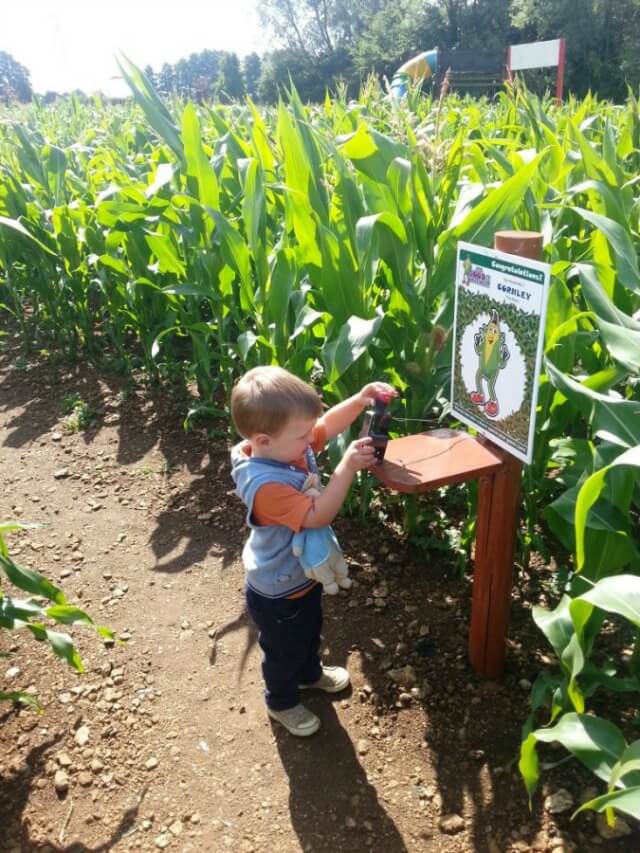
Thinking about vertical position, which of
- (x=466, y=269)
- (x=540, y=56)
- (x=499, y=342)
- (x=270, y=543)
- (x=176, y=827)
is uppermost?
(x=540, y=56)

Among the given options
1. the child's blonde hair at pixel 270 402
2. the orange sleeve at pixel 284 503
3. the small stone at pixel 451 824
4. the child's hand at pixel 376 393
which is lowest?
the small stone at pixel 451 824

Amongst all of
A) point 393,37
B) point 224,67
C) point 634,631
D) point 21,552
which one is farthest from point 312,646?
point 224,67

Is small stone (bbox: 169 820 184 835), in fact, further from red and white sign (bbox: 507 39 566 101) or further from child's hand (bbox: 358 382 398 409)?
red and white sign (bbox: 507 39 566 101)

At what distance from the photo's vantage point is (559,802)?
152 cm

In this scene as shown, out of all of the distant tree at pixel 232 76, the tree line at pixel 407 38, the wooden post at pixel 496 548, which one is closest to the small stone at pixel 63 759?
the wooden post at pixel 496 548

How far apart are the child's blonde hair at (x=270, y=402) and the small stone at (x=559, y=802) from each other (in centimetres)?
103

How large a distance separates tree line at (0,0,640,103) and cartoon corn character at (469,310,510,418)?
1174cm

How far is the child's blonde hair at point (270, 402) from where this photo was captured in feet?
4.85

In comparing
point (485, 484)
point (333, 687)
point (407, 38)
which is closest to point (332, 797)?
point (333, 687)

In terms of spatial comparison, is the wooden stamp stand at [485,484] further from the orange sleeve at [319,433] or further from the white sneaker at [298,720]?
the white sneaker at [298,720]

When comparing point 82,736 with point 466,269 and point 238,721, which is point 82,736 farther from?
point 466,269

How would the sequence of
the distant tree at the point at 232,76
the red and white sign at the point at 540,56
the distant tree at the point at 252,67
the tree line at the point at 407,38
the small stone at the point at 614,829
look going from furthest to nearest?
the distant tree at the point at 252,67, the distant tree at the point at 232,76, the tree line at the point at 407,38, the red and white sign at the point at 540,56, the small stone at the point at 614,829

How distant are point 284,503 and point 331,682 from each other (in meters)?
0.71

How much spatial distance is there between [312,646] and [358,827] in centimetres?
45
